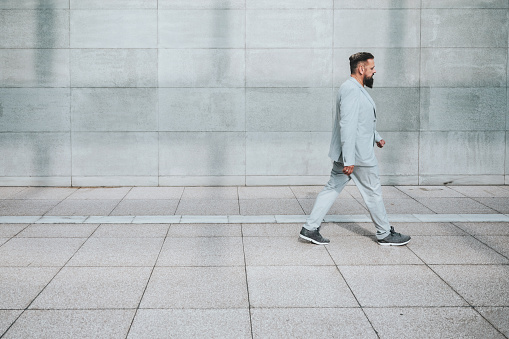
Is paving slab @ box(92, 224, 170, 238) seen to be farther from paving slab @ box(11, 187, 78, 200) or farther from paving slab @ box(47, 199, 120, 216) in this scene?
paving slab @ box(11, 187, 78, 200)

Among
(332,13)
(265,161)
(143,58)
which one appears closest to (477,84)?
(332,13)

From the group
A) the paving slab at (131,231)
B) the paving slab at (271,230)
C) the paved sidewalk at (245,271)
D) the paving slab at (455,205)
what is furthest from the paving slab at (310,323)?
the paving slab at (455,205)

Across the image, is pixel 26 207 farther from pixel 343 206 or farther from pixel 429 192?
pixel 429 192

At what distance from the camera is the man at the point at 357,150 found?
5.13 meters

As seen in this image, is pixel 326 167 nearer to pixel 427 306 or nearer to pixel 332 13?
pixel 332 13

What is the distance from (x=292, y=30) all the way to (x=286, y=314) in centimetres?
640

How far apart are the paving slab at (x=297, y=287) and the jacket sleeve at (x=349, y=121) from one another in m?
1.17

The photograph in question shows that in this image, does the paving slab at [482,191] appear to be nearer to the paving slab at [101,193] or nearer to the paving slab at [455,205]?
the paving slab at [455,205]

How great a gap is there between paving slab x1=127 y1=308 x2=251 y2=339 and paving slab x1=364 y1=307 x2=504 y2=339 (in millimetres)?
950

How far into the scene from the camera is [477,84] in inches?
359

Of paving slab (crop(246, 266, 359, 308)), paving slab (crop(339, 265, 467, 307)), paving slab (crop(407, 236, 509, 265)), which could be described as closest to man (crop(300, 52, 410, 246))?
paving slab (crop(407, 236, 509, 265))

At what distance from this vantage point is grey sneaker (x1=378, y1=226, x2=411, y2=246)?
544cm

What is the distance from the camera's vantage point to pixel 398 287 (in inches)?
167

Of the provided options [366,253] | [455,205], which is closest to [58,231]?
[366,253]
